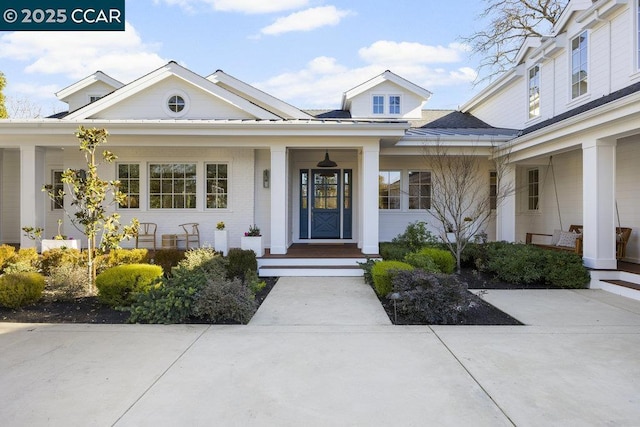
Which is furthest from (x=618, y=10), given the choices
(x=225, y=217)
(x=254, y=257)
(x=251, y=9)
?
(x=225, y=217)

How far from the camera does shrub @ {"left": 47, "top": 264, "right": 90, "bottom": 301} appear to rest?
20.8 ft

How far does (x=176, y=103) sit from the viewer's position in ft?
33.7

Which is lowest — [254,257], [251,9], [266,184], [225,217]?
[254,257]

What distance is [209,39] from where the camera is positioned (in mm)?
10422

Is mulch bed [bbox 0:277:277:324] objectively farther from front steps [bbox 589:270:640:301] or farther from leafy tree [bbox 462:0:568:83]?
leafy tree [bbox 462:0:568:83]

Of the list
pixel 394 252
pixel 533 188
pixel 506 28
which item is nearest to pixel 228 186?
pixel 394 252

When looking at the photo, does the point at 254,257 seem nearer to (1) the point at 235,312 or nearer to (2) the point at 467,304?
(1) the point at 235,312

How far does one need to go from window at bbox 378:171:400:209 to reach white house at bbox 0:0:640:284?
3 centimetres

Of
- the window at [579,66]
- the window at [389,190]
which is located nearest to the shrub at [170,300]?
the window at [389,190]

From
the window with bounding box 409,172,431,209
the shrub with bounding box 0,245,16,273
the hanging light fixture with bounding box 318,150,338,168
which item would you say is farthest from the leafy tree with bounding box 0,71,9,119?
the window with bounding box 409,172,431,209

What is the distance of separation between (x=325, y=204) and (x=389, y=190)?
84.8 inches

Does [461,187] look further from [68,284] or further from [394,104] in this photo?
[68,284]

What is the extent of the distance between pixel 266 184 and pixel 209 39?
164 inches

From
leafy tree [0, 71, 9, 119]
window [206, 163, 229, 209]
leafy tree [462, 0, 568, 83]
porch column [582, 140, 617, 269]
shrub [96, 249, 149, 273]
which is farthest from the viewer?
leafy tree [462, 0, 568, 83]
